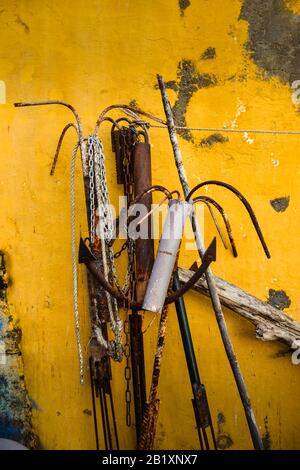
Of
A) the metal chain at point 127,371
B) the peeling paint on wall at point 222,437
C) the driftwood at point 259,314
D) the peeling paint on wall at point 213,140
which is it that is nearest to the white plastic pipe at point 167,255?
the driftwood at point 259,314

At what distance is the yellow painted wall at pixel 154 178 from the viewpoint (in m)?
2.68

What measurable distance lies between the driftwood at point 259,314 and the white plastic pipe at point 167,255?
1.10ft

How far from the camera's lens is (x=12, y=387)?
9.04 feet

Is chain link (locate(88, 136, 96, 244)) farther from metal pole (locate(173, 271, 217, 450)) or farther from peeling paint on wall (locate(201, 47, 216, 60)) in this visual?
peeling paint on wall (locate(201, 47, 216, 60))

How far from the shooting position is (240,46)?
105 inches

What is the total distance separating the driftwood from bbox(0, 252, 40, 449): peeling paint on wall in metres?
1.02

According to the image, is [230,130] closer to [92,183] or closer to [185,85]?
[185,85]

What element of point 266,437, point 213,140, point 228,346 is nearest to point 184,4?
point 213,140

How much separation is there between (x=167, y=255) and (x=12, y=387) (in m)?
1.27

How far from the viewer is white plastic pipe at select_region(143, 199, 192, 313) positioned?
2.22m

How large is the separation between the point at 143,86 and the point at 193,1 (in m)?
0.54
